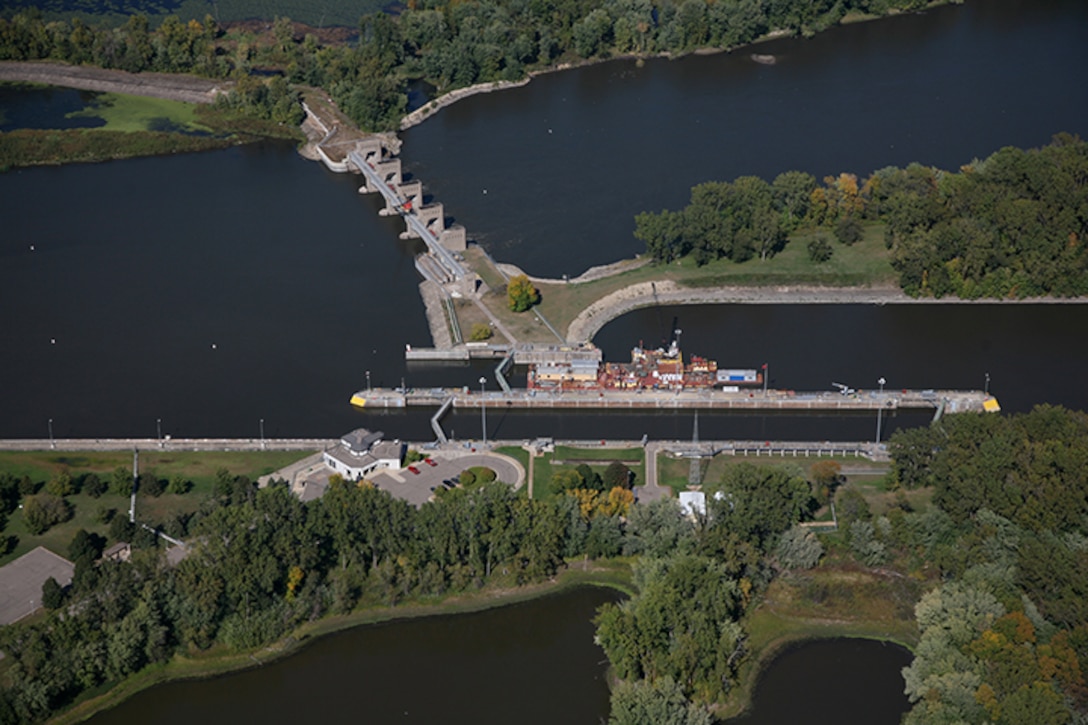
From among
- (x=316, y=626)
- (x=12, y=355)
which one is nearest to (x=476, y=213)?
(x=12, y=355)

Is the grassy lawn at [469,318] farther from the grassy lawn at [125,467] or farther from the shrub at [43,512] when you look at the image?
the shrub at [43,512]

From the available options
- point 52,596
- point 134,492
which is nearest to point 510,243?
point 134,492

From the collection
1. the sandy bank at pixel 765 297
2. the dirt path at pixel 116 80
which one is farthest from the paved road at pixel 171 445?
the dirt path at pixel 116 80

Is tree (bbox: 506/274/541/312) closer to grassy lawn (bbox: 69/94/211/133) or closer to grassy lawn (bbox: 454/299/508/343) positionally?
grassy lawn (bbox: 454/299/508/343)

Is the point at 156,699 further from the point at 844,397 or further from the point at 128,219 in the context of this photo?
the point at 128,219

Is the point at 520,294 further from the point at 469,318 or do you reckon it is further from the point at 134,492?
the point at 134,492
